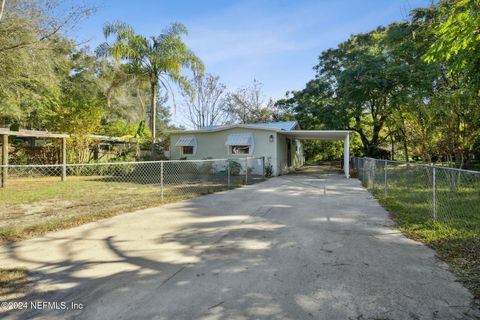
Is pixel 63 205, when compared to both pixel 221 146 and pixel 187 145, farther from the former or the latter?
pixel 187 145

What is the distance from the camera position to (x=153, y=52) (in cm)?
1537

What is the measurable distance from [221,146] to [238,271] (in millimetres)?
14419

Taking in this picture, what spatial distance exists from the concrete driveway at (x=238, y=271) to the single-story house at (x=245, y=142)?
10.0 meters

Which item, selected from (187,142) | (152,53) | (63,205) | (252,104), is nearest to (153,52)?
(152,53)

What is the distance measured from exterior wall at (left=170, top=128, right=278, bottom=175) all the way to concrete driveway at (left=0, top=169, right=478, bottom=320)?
10.1 m

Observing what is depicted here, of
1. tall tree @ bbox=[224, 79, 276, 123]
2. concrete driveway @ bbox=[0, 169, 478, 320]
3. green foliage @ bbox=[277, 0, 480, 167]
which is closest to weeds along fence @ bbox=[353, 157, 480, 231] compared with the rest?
concrete driveway @ bbox=[0, 169, 478, 320]

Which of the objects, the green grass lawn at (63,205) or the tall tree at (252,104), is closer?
the green grass lawn at (63,205)

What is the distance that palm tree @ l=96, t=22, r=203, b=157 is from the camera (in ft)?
48.6

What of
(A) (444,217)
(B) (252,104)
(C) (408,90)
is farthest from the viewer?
(B) (252,104)

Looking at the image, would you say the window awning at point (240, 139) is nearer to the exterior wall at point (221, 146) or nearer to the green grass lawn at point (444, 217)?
the exterior wall at point (221, 146)

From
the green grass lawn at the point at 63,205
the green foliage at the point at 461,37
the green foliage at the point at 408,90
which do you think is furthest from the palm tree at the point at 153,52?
the green foliage at the point at 461,37

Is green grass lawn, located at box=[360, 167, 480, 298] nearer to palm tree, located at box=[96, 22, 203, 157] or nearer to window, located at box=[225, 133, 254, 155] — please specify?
window, located at box=[225, 133, 254, 155]

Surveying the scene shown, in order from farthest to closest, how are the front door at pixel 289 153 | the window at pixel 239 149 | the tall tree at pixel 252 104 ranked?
the tall tree at pixel 252 104 → the front door at pixel 289 153 → the window at pixel 239 149

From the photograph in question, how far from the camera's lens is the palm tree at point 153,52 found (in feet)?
48.6
